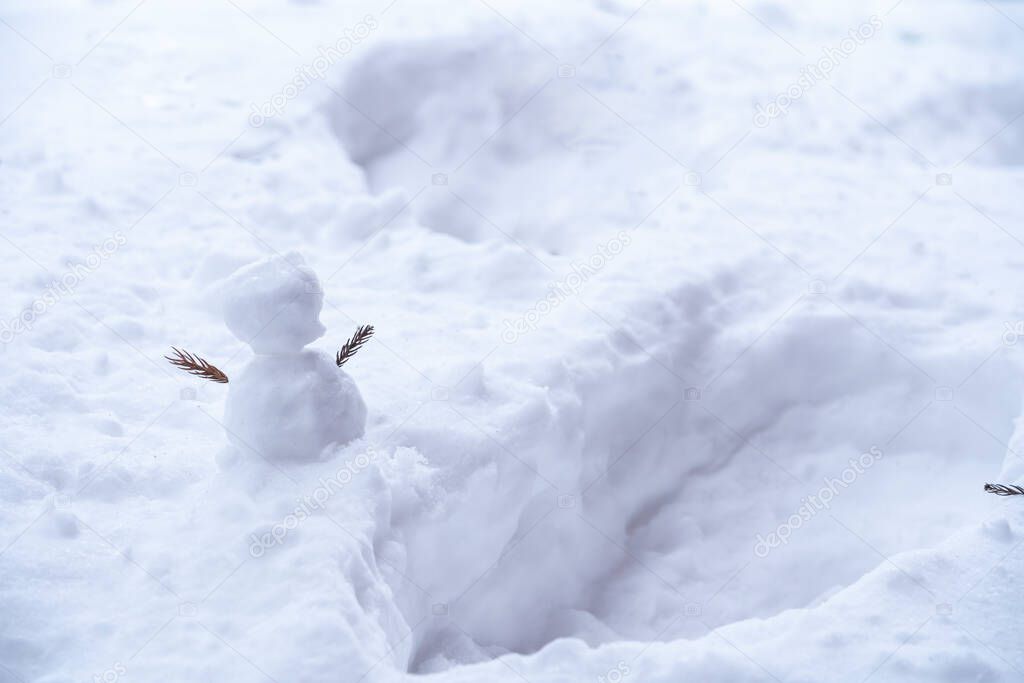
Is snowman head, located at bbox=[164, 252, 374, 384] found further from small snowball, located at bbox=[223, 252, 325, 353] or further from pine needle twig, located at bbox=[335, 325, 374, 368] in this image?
pine needle twig, located at bbox=[335, 325, 374, 368]

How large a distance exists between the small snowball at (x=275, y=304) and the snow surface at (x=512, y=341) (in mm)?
12

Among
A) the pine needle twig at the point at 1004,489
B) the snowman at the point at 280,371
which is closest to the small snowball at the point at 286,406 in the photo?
the snowman at the point at 280,371

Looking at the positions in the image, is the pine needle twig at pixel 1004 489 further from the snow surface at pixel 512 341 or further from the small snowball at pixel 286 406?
the small snowball at pixel 286 406

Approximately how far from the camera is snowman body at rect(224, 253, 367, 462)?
2.75 meters

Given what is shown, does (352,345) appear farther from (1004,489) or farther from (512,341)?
(1004,489)

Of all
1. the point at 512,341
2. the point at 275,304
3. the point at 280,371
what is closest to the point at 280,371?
the point at 280,371

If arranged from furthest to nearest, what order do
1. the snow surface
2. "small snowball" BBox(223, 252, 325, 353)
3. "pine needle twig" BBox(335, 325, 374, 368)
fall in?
"pine needle twig" BBox(335, 325, 374, 368)
"small snowball" BBox(223, 252, 325, 353)
the snow surface

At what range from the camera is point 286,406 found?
2.79 metres

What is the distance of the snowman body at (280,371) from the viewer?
2.75 meters

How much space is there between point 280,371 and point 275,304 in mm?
205

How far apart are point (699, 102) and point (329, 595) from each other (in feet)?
12.7

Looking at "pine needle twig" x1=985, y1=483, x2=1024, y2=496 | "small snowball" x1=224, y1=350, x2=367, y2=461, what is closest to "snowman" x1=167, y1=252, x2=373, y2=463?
"small snowball" x1=224, y1=350, x2=367, y2=461

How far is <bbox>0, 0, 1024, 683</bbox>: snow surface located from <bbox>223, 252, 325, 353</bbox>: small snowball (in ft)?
0.04

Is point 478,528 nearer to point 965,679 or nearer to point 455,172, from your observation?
point 965,679
